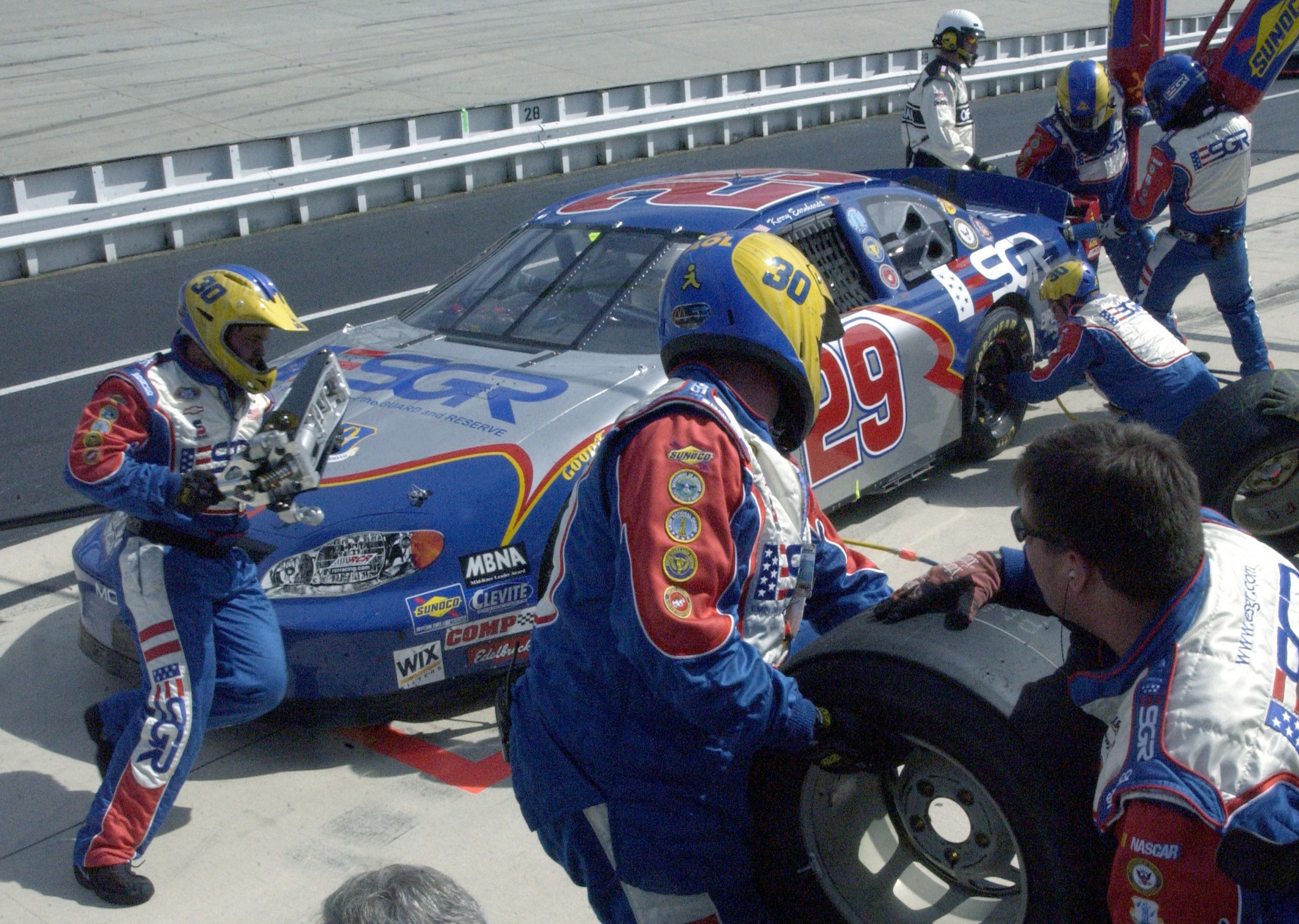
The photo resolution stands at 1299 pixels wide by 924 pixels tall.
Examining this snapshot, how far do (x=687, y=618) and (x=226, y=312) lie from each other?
2.18 m

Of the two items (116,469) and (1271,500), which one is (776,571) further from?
(1271,500)

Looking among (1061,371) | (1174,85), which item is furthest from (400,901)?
(1174,85)

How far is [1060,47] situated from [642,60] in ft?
25.2

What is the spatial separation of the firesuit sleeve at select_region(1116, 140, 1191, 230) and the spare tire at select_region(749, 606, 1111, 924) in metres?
5.35

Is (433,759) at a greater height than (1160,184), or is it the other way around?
(1160,184)

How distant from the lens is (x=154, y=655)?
11.8ft

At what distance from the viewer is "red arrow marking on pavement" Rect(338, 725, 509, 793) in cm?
397

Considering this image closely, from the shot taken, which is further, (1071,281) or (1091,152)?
(1091,152)

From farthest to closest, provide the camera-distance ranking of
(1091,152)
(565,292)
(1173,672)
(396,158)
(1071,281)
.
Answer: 1. (396,158)
2. (1091,152)
3. (1071,281)
4. (565,292)
5. (1173,672)

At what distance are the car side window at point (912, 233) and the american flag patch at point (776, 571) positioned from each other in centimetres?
367

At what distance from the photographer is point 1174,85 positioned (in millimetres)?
7047

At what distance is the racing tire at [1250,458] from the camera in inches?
197

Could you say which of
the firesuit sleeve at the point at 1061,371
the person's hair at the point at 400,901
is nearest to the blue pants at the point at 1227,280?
the firesuit sleeve at the point at 1061,371

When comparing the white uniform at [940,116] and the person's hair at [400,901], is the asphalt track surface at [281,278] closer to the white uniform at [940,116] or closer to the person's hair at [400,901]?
the white uniform at [940,116]
